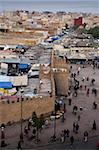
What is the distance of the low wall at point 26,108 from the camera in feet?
43.6

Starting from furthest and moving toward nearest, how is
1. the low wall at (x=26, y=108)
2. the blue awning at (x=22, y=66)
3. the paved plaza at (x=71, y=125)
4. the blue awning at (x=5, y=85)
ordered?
1. the blue awning at (x=22, y=66)
2. the blue awning at (x=5, y=85)
3. the low wall at (x=26, y=108)
4. the paved plaza at (x=71, y=125)

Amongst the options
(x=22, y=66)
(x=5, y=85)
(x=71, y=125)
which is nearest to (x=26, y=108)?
(x=71, y=125)

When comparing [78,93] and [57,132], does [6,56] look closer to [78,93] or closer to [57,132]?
[78,93]

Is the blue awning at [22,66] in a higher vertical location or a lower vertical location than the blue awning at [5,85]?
higher

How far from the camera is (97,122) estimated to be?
1395cm

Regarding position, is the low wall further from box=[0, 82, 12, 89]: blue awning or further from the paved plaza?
box=[0, 82, 12, 89]: blue awning

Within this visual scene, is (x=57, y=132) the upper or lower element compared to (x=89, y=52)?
lower

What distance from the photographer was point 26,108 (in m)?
13.7

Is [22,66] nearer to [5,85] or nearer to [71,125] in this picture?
[5,85]

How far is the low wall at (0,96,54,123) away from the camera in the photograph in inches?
523

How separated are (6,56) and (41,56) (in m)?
1.79

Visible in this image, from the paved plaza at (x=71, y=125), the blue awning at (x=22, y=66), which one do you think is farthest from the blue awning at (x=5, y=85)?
the blue awning at (x=22, y=66)

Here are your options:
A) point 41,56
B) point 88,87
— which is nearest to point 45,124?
point 88,87

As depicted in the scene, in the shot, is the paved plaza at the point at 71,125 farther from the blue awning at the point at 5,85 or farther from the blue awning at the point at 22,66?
the blue awning at the point at 22,66
